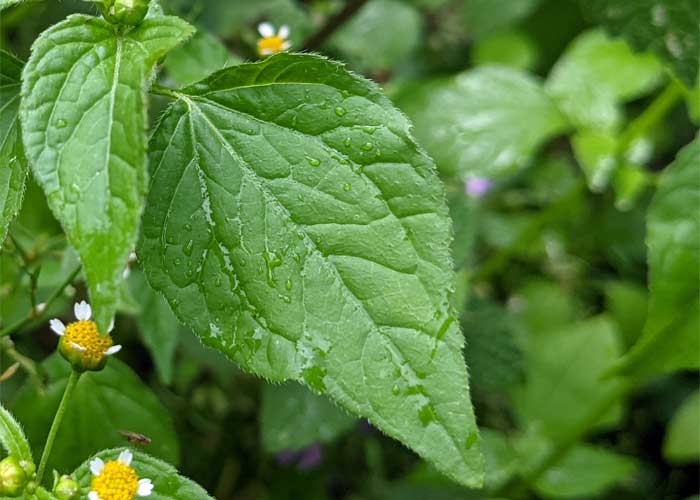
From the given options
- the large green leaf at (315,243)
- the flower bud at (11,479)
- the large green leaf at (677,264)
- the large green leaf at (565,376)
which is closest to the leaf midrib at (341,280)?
the large green leaf at (315,243)

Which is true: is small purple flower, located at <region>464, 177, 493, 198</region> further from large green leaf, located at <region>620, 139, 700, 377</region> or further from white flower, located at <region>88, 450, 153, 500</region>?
white flower, located at <region>88, 450, 153, 500</region>

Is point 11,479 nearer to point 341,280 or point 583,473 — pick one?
point 341,280

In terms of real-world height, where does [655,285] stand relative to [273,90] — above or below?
below

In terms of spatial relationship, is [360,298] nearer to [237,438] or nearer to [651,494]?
[237,438]

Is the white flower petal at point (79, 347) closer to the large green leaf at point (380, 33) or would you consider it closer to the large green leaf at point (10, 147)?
the large green leaf at point (10, 147)

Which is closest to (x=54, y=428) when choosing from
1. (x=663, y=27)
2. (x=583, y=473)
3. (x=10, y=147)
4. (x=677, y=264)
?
(x=10, y=147)

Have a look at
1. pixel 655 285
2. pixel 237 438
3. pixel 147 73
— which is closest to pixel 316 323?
pixel 147 73

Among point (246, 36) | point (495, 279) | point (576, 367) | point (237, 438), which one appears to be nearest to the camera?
point (246, 36)

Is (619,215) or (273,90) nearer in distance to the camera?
(273,90)
